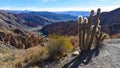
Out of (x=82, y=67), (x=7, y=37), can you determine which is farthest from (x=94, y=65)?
(x=7, y=37)

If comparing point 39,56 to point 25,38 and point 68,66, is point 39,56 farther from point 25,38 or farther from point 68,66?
point 25,38

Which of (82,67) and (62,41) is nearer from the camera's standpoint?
(82,67)

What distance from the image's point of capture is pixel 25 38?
415ft

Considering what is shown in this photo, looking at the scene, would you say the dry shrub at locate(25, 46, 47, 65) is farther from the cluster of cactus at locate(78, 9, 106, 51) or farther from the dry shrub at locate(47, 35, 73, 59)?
the cluster of cactus at locate(78, 9, 106, 51)

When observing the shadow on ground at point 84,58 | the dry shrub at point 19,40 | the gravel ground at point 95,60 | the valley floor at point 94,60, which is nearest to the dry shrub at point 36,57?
the valley floor at point 94,60

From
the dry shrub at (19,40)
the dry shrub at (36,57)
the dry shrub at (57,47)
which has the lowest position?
the dry shrub at (19,40)

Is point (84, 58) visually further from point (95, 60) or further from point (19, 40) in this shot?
point (19, 40)

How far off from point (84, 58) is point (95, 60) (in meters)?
0.97

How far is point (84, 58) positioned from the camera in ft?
55.3

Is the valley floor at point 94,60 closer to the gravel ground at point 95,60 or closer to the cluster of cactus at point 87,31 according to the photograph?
the gravel ground at point 95,60

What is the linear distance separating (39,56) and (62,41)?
1927 mm

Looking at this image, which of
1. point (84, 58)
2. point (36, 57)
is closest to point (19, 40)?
point (36, 57)

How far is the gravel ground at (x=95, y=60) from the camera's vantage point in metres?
15.5

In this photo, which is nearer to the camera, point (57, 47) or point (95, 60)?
point (95, 60)
